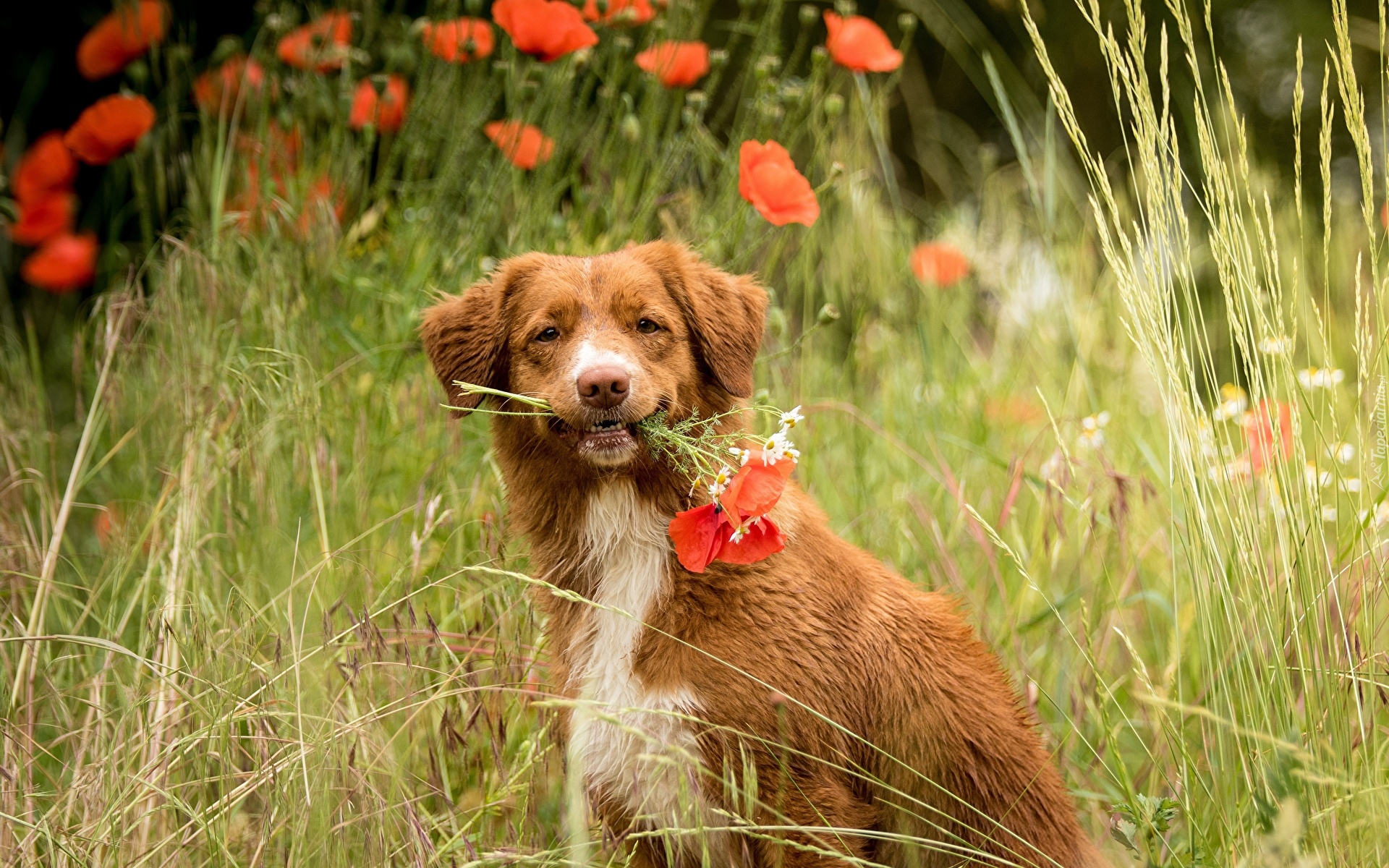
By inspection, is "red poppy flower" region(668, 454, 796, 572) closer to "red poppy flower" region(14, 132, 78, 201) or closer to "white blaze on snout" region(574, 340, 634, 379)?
"white blaze on snout" region(574, 340, 634, 379)

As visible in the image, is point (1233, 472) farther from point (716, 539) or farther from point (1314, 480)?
point (716, 539)

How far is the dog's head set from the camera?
2.47 meters

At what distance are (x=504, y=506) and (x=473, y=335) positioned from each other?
0.57 metres

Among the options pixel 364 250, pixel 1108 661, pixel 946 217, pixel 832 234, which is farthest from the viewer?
pixel 946 217

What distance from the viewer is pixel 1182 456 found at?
212 cm

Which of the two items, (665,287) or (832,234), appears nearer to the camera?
(665,287)

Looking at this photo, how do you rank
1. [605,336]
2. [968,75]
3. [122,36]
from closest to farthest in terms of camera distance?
[605,336], [122,36], [968,75]

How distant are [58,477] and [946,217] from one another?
174 inches

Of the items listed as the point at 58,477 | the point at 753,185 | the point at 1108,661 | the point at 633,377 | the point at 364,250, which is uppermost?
the point at 753,185

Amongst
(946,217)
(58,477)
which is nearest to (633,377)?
(58,477)

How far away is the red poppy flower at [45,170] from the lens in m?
→ 4.61

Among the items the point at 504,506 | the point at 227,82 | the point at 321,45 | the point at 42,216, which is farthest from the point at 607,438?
the point at 42,216

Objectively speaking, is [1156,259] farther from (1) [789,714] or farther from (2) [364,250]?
(2) [364,250]

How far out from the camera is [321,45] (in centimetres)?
377
